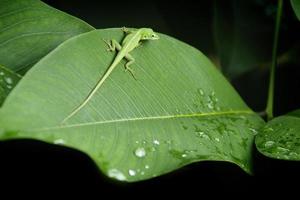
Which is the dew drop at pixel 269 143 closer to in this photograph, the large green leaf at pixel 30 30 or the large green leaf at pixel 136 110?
the large green leaf at pixel 136 110

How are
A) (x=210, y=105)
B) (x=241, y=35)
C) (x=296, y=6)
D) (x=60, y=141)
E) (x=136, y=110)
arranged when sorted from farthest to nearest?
(x=241, y=35)
(x=296, y=6)
(x=210, y=105)
(x=136, y=110)
(x=60, y=141)

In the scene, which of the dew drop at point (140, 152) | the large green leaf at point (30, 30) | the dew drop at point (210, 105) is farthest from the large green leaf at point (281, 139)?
the large green leaf at point (30, 30)

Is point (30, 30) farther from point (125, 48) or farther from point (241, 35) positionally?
point (241, 35)

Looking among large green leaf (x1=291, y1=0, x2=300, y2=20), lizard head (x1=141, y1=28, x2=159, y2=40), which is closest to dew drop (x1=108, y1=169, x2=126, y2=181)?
lizard head (x1=141, y1=28, x2=159, y2=40)

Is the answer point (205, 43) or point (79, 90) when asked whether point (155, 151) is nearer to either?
point (79, 90)

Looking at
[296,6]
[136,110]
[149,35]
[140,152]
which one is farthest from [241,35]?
[140,152]
